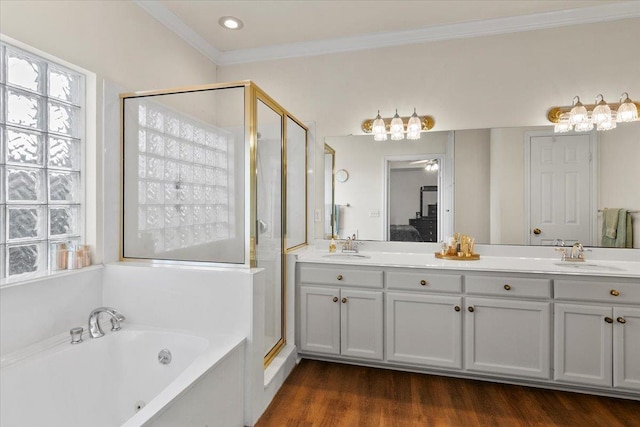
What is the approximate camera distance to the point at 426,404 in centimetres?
208

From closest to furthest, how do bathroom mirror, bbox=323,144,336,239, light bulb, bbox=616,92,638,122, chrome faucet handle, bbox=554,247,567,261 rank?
1. light bulb, bbox=616,92,638,122
2. chrome faucet handle, bbox=554,247,567,261
3. bathroom mirror, bbox=323,144,336,239

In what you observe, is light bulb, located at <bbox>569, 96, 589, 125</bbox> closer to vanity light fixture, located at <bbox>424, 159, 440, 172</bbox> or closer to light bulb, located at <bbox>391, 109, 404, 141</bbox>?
vanity light fixture, located at <bbox>424, 159, 440, 172</bbox>

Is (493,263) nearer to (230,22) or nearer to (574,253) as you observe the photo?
(574,253)

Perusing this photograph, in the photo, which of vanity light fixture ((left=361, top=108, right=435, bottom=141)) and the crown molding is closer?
the crown molding

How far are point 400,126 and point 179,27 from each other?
1.93 metres

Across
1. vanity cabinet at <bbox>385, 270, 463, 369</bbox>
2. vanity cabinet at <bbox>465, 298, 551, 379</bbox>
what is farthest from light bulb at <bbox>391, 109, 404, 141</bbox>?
vanity cabinet at <bbox>465, 298, 551, 379</bbox>

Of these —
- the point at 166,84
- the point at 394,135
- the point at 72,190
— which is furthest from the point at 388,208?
the point at 72,190

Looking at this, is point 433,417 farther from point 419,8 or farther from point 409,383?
point 419,8

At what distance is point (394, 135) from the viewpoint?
2.86 m

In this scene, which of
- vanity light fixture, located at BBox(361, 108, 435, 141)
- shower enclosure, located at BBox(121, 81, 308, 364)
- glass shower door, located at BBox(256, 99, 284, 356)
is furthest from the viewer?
vanity light fixture, located at BBox(361, 108, 435, 141)

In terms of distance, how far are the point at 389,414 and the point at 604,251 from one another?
196 centimetres

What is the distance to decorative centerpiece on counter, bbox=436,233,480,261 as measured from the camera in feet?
8.55

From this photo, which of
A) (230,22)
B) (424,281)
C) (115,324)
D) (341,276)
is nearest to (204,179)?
(115,324)

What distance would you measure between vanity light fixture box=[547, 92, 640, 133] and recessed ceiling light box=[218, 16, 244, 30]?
252cm
